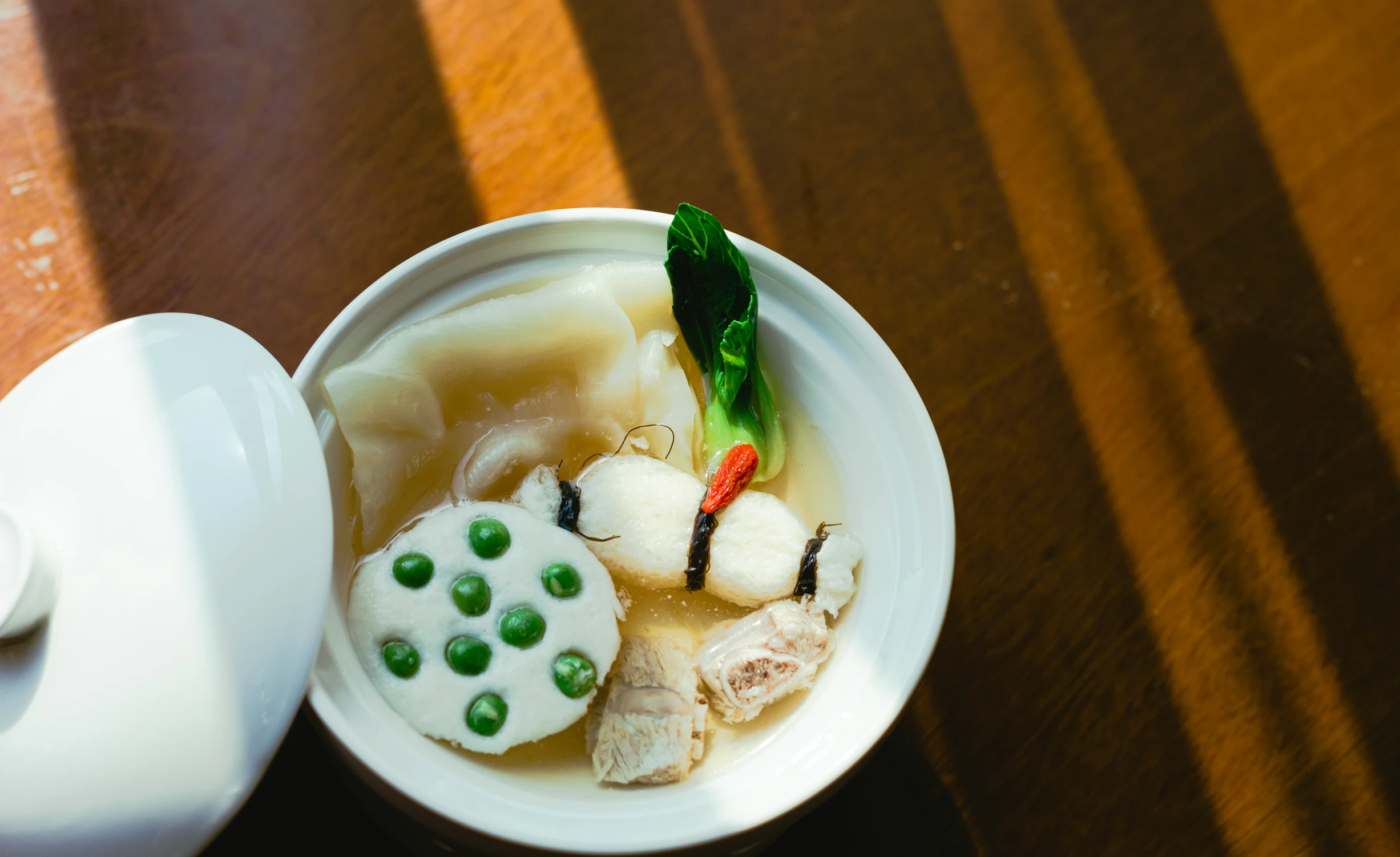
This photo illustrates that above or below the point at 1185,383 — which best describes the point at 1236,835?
below

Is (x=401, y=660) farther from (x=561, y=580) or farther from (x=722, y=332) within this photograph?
(x=722, y=332)

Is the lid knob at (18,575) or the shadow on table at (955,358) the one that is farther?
the shadow on table at (955,358)

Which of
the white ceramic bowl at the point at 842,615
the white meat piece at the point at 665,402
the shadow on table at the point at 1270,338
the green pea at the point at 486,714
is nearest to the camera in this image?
the white ceramic bowl at the point at 842,615

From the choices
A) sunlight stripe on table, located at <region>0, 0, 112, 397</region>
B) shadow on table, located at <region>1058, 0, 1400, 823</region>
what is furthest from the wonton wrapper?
shadow on table, located at <region>1058, 0, 1400, 823</region>

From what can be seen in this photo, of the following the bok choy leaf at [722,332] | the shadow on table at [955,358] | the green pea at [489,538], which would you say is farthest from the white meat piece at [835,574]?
the green pea at [489,538]

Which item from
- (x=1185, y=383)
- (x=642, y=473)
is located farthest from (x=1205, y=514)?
(x=642, y=473)

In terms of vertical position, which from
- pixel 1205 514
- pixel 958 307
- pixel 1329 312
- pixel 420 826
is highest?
pixel 958 307

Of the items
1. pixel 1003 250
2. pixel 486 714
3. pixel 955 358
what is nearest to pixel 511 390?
pixel 486 714

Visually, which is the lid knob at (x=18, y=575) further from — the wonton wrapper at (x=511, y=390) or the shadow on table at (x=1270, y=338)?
the shadow on table at (x=1270, y=338)

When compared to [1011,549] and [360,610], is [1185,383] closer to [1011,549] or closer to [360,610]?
[1011,549]
